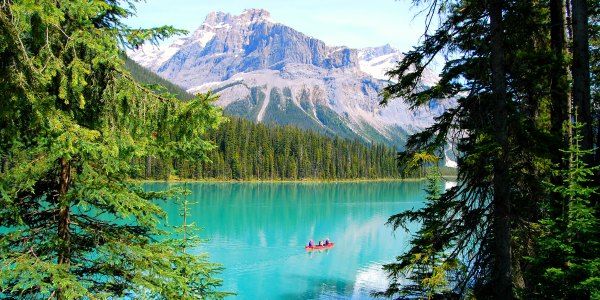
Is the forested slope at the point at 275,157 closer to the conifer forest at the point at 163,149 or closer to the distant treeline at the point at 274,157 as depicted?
the distant treeline at the point at 274,157

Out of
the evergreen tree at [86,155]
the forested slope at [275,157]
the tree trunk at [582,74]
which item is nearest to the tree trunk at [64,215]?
the evergreen tree at [86,155]

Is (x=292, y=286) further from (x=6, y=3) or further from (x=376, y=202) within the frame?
(x=376, y=202)

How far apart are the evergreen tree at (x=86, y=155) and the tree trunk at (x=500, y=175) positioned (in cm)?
456

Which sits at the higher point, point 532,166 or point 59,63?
point 59,63

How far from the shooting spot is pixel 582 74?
7148 millimetres

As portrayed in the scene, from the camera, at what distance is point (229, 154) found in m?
120

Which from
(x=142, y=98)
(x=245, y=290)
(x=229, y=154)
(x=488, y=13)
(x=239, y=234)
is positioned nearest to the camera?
(x=142, y=98)

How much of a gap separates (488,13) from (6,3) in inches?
268

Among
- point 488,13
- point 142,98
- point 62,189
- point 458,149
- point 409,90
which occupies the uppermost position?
point 488,13

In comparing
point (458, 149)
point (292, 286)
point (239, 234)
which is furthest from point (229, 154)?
point (458, 149)

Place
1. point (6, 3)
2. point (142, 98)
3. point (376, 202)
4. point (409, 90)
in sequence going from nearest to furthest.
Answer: point (6, 3) → point (142, 98) → point (409, 90) → point (376, 202)

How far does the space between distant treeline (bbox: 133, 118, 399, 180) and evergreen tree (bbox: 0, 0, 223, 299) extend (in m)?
101

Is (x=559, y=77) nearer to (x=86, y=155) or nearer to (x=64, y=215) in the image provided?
(x=86, y=155)

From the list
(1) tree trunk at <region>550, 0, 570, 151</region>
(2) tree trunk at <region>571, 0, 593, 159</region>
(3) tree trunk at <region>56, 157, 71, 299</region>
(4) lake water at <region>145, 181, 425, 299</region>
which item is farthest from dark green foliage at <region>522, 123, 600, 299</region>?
(3) tree trunk at <region>56, 157, 71, 299</region>
